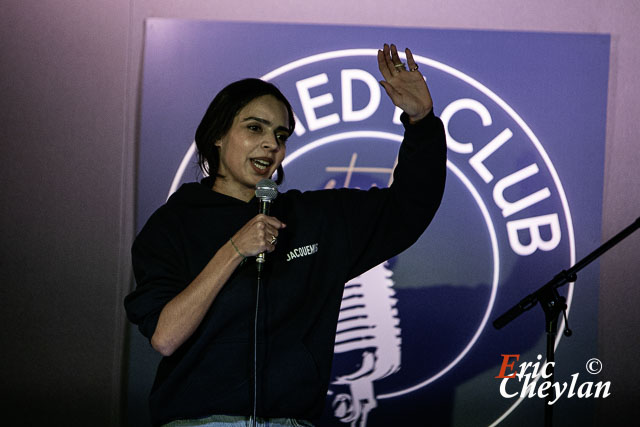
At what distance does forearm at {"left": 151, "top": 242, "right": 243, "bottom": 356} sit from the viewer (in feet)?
4.54

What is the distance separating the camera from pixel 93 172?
3004mm

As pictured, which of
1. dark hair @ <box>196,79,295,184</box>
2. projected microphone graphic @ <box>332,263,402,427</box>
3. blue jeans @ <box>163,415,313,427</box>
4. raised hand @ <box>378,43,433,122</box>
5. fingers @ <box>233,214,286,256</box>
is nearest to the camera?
fingers @ <box>233,214,286,256</box>

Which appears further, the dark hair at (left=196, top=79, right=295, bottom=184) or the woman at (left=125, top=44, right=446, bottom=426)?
the dark hair at (left=196, top=79, right=295, bottom=184)

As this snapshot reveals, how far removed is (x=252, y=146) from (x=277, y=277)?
0.37 meters

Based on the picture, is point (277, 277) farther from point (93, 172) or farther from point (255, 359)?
point (93, 172)

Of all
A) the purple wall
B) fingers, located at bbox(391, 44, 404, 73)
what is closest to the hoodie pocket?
fingers, located at bbox(391, 44, 404, 73)

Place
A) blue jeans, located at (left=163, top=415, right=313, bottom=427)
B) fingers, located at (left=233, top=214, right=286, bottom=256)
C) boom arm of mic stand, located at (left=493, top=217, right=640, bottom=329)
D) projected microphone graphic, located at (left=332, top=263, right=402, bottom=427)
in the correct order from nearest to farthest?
A: fingers, located at (left=233, top=214, right=286, bottom=256) < blue jeans, located at (left=163, top=415, right=313, bottom=427) < boom arm of mic stand, located at (left=493, top=217, right=640, bottom=329) < projected microphone graphic, located at (left=332, top=263, right=402, bottom=427)

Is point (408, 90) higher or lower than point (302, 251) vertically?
higher

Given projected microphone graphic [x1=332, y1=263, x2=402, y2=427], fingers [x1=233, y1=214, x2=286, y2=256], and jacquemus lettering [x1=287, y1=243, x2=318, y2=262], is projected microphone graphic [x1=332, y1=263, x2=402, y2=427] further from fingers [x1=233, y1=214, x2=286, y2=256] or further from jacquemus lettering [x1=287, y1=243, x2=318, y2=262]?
fingers [x1=233, y1=214, x2=286, y2=256]

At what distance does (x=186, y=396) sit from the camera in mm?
1480

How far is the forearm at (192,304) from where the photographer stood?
1384 millimetres

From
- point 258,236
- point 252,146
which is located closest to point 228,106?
point 252,146

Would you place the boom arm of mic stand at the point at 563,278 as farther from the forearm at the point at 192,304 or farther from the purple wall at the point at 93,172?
the forearm at the point at 192,304

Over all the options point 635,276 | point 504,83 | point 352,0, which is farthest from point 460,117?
point 635,276
